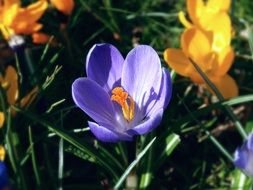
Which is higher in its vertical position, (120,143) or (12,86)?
(12,86)

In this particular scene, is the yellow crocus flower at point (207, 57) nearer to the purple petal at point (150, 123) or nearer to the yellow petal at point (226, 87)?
the yellow petal at point (226, 87)

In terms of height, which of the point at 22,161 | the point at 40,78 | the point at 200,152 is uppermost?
the point at 40,78

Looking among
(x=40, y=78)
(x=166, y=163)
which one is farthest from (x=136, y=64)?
(x=166, y=163)

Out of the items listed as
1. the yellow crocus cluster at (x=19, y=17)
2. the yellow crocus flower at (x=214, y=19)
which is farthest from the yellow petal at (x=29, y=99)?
the yellow crocus flower at (x=214, y=19)

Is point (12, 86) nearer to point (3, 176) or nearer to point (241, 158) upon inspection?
point (3, 176)

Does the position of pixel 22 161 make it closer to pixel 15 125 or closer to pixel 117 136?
pixel 15 125

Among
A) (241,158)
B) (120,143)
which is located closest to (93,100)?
(120,143)

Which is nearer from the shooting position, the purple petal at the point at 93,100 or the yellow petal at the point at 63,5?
the purple petal at the point at 93,100
